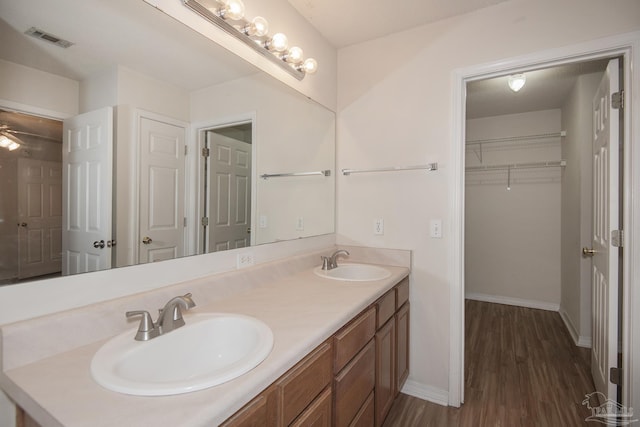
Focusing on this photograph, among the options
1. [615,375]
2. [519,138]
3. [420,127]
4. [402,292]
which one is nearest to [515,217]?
[519,138]

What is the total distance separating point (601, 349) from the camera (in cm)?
180

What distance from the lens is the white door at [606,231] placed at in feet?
5.21

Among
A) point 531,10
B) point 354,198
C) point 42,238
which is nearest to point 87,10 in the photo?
point 42,238

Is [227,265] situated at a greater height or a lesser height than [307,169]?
lesser

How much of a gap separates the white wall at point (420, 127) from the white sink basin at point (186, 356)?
52.8 inches

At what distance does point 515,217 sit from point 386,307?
3097 millimetres

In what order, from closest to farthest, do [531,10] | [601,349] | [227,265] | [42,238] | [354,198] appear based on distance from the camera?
[42,238] < [227,265] < [531,10] < [601,349] < [354,198]

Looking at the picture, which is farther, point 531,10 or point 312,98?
point 312,98

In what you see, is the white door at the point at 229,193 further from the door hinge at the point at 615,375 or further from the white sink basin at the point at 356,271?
the door hinge at the point at 615,375

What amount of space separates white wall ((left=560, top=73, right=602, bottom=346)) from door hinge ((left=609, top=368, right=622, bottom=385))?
1.30 m

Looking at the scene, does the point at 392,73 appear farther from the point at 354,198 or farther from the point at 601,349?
the point at 601,349

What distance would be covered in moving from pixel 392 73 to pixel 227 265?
1.69m

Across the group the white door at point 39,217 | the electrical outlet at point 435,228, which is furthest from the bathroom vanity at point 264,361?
the electrical outlet at point 435,228

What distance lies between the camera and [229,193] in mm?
1535
